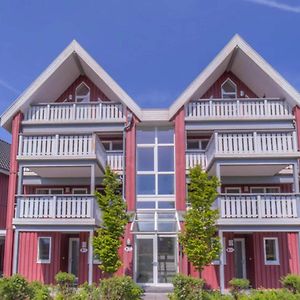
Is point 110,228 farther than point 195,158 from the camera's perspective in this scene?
No

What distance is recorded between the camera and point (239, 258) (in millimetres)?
22328

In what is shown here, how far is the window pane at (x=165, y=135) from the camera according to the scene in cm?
2334

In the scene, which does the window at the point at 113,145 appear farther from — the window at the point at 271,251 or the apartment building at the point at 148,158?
the window at the point at 271,251

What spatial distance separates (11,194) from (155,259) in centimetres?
757

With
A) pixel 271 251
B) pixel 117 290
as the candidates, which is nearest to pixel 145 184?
pixel 271 251

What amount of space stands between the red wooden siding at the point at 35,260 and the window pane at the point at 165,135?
7105mm

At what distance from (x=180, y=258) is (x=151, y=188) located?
400 centimetres

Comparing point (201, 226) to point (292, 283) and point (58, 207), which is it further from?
point (58, 207)

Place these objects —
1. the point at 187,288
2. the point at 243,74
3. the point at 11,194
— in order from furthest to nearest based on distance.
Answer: the point at 243,74 → the point at 11,194 → the point at 187,288

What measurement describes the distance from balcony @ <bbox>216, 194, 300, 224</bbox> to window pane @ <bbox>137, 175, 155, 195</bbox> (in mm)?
4450

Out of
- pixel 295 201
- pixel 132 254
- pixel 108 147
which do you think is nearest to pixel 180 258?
pixel 132 254

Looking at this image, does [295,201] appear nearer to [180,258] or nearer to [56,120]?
[180,258]

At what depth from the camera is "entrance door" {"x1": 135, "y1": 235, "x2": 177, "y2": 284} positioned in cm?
2056

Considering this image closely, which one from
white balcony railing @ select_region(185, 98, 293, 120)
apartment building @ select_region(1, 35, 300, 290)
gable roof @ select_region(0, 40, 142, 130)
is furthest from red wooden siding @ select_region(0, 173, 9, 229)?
white balcony railing @ select_region(185, 98, 293, 120)
